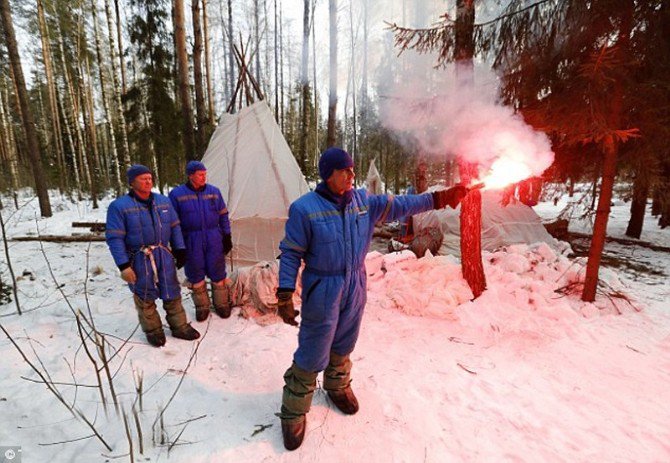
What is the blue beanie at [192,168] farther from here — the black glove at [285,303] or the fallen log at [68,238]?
the fallen log at [68,238]

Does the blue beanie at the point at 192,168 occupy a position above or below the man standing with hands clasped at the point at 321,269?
above

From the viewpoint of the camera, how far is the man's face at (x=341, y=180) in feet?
7.29

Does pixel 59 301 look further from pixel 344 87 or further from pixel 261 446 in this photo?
pixel 344 87

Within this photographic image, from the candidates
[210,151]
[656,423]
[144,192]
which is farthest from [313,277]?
[210,151]

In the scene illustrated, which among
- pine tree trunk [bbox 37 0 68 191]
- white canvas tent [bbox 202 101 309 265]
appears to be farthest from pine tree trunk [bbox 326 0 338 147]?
pine tree trunk [bbox 37 0 68 191]

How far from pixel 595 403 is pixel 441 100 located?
3.95m

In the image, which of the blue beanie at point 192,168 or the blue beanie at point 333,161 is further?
the blue beanie at point 192,168

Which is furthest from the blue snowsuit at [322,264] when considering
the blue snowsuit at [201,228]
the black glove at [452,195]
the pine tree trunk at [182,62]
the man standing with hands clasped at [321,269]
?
the pine tree trunk at [182,62]

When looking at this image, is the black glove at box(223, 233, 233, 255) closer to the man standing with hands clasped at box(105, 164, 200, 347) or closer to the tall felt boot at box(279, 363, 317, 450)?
the man standing with hands clasped at box(105, 164, 200, 347)

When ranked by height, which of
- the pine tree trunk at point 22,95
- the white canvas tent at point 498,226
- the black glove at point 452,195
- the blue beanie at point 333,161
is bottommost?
the white canvas tent at point 498,226

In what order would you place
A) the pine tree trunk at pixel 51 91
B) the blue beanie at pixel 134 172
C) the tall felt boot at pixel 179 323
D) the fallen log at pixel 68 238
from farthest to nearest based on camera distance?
the pine tree trunk at pixel 51 91
the fallen log at pixel 68 238
the tall felt boot at pixel 179 323
the blue beanie at pixel 134 172

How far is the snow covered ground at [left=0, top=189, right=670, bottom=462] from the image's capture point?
2258mm

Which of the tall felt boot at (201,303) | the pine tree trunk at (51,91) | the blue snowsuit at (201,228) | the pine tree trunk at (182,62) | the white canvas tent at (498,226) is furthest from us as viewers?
the pine tree trunk at (51,91)

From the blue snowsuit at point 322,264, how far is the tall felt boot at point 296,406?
0.09 metres
